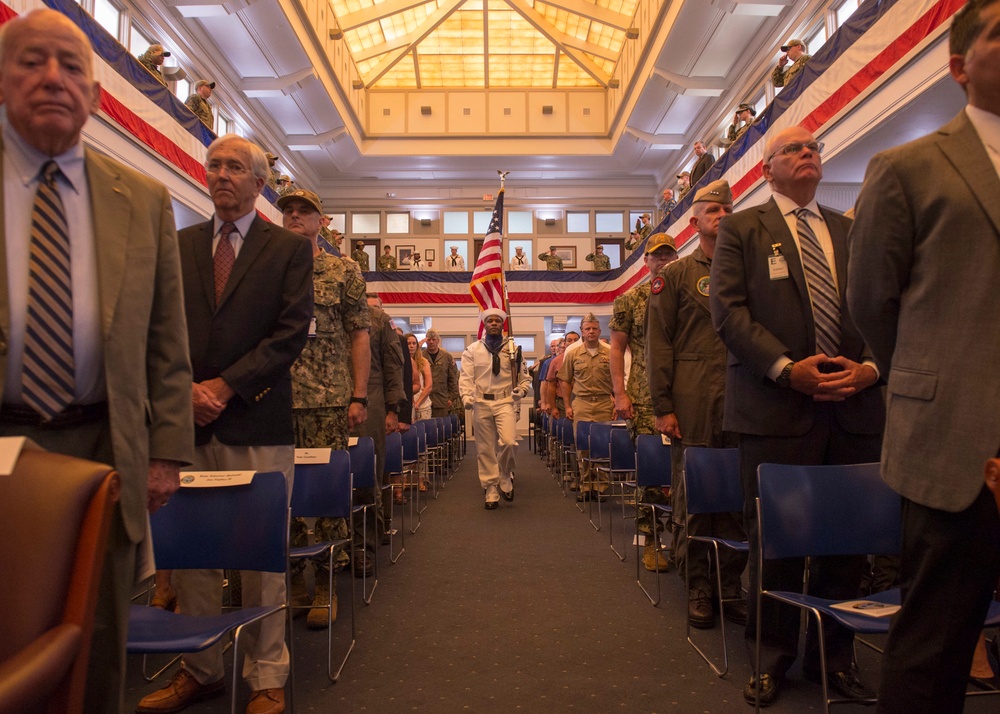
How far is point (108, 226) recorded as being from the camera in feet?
4.65

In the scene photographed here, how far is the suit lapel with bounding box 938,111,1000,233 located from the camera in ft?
4.07

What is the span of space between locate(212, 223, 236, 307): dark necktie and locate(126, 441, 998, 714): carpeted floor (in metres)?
1.34

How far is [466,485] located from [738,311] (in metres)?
6.09

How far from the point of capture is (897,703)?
1.32 meters

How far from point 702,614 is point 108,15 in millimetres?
12014

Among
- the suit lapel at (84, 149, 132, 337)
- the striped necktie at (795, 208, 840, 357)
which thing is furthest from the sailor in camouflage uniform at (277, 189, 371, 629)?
the striped necktie at (795, 208, 840, 357)

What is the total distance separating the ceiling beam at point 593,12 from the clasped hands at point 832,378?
1704 cm

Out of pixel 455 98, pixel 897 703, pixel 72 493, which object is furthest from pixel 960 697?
pixel 455 98

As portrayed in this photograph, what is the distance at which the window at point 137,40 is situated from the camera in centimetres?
1117

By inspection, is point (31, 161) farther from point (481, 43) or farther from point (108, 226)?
point (481, 43)

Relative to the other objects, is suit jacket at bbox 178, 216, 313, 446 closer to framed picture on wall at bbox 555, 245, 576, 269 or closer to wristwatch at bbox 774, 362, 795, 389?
wristwatch at bbox 774, 362, 795, 389

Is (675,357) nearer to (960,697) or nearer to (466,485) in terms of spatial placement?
(960,697)

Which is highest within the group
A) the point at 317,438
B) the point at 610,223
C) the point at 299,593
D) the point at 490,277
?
the point at 610,223

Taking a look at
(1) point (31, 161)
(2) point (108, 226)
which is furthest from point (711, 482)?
(1) point (31, 161)
